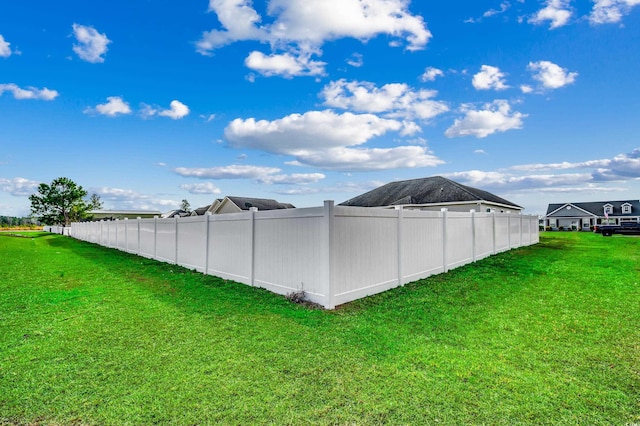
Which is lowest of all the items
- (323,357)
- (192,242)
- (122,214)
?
(323,357)

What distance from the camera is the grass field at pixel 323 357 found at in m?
2.66

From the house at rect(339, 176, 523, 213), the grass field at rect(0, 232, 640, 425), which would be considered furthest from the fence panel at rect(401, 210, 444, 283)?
the house at rect(339, 176, 523, 213)

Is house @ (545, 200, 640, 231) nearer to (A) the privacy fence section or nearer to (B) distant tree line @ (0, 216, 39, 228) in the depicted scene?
(A) the privacy fence section

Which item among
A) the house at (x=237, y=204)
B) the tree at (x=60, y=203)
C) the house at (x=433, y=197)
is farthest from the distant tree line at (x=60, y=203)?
the house at (x=433, y=197)

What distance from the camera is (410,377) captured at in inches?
125

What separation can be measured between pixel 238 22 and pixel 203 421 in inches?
402

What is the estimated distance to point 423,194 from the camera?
81.8ft

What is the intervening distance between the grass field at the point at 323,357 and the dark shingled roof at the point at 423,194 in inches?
646

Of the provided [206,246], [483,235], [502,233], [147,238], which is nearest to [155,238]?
[147,238]

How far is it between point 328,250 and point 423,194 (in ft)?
68.9

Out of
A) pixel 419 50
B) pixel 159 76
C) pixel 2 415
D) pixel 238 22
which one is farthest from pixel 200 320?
pixel 159 76

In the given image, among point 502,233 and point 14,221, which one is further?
point 14,221

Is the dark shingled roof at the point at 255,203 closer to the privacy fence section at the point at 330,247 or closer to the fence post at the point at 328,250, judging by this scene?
the privacy fence section at the point at 330,247

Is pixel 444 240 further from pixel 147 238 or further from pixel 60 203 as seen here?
pixel 60 203
